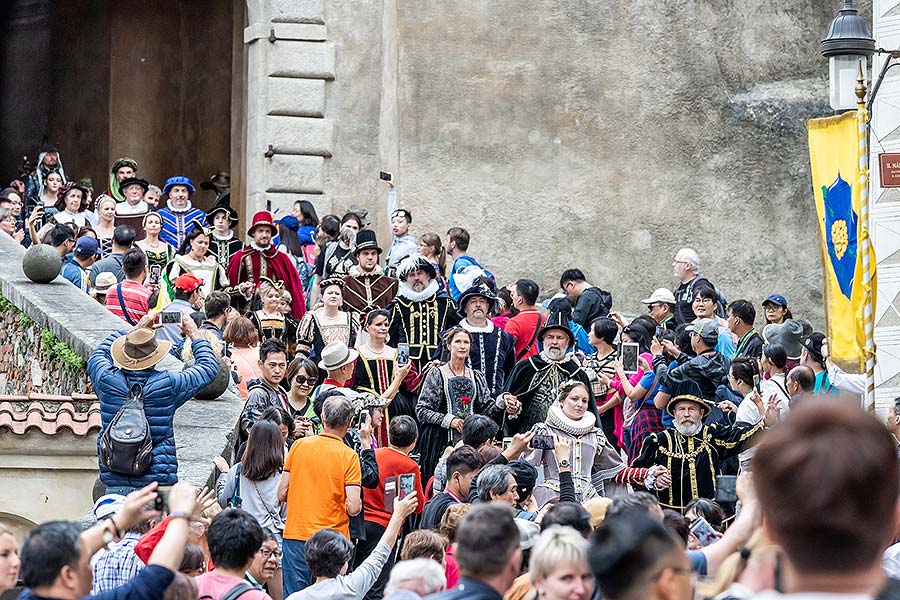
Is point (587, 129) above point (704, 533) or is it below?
above

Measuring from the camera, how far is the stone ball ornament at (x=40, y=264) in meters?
11.5

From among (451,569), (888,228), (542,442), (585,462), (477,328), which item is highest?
(888,228)

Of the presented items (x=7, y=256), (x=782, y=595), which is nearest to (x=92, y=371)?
(x=7, y=256)

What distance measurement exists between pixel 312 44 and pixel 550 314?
6225 mm

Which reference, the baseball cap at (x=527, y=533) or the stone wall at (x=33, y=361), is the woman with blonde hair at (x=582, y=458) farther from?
the baseball cap at (x=527, y=533)

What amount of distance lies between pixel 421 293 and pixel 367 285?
1168mm

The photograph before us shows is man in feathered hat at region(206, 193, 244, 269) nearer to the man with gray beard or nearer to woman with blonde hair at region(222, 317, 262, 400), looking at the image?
woman with blonde hair at region(222, 317, 262, 400)

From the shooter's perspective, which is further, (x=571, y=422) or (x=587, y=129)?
(x=587, y=129)

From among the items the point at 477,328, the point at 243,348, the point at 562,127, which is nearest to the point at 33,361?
the point at 243,348

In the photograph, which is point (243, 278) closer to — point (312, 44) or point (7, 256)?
point (7, 256)

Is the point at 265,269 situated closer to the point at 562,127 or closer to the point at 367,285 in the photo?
the point at 367,285

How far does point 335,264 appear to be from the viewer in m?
15.1

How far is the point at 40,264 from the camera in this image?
11.5 m

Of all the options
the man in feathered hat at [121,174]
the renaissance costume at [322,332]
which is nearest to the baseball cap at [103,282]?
the renaissance costume at [322,332]
